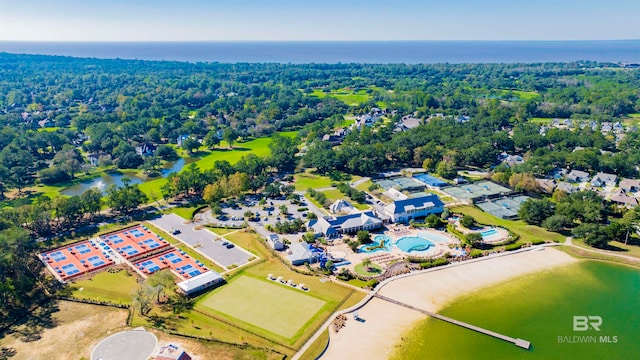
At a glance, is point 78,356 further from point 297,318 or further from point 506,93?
point 506,93

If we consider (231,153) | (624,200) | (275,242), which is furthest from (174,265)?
(624,200)

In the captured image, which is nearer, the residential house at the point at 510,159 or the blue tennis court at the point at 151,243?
the blue tennis court at the point at 151,243

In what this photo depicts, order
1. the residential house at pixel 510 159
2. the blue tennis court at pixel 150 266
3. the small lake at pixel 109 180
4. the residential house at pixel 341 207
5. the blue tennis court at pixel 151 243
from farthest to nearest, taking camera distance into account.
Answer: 1. the residential house at pixel 510 159
2. the small lake at pixel 109 180
3. the residential house at pixel 341 207
4. the blue tennis court at pixel 151 243
5. the blue tennis court at pixel 150 266

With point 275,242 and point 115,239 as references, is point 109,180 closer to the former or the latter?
point 115,239

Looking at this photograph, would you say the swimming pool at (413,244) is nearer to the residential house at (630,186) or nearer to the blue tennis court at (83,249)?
the blue tennis court at (83,249)

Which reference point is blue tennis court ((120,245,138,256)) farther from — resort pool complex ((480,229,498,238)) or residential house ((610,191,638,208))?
residential house ((610,191,638,208))

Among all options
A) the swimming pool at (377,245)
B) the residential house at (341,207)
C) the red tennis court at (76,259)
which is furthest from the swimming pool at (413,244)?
the red tennis court at (76,259)
